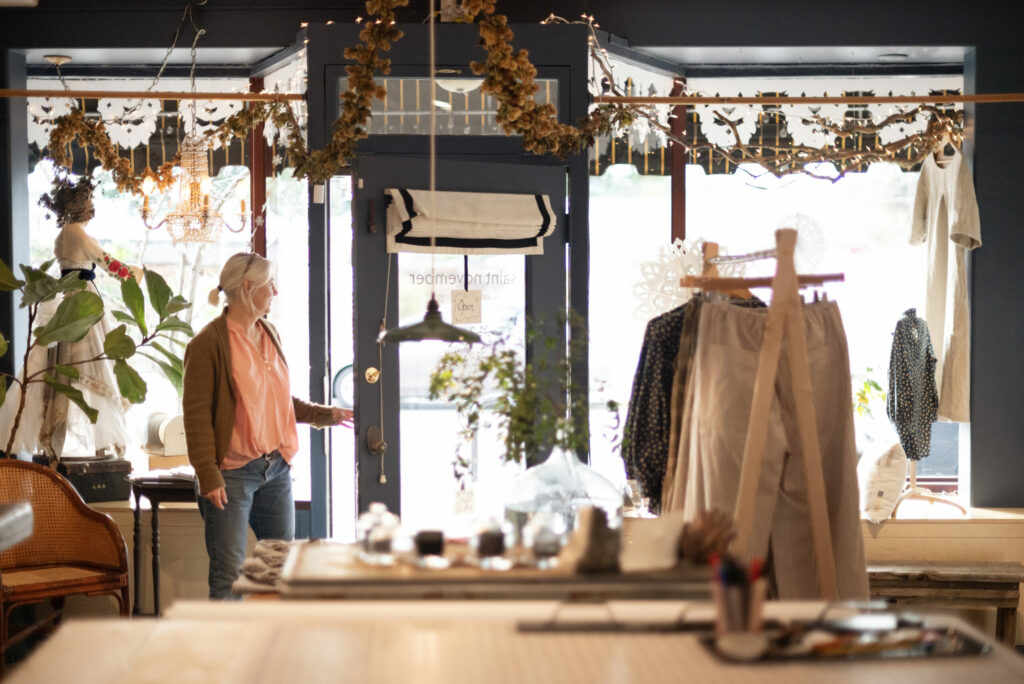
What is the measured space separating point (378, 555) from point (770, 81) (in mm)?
4668

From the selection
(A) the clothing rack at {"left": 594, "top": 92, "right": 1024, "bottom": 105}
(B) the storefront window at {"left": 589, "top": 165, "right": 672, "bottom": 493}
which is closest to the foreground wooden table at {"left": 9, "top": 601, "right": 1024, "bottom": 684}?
(A) the clothing rack at {"left": 594, "top": 92, "right": 1024, "bottom": 105}

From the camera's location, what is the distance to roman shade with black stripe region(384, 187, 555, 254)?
4398 millimetres

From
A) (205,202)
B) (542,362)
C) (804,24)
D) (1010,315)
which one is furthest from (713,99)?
(205,202)

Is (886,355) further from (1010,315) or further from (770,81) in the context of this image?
(770,81)

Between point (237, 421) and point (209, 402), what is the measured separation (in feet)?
0.47

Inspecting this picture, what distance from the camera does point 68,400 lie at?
523cm

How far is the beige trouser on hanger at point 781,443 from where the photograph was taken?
3.00 m

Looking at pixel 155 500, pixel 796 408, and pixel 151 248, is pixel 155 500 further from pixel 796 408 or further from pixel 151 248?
pixel 796 408

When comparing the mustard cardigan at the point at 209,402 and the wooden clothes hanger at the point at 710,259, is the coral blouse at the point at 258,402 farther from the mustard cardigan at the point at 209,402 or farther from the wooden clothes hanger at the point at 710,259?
the wooden clothes hanger at the point at 710,259

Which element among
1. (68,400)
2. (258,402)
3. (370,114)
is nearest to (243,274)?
(258,402)

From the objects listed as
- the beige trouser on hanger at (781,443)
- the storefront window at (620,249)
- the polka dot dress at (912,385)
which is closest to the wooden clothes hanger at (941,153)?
the polka dot dress at (912,385)

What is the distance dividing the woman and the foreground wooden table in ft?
6.21

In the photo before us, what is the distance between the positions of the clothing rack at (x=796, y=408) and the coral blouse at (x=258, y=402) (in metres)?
1.95

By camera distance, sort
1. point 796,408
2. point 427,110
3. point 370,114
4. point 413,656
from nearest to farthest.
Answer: point 413,656, point 796,408, point 370,114, point 427,110
